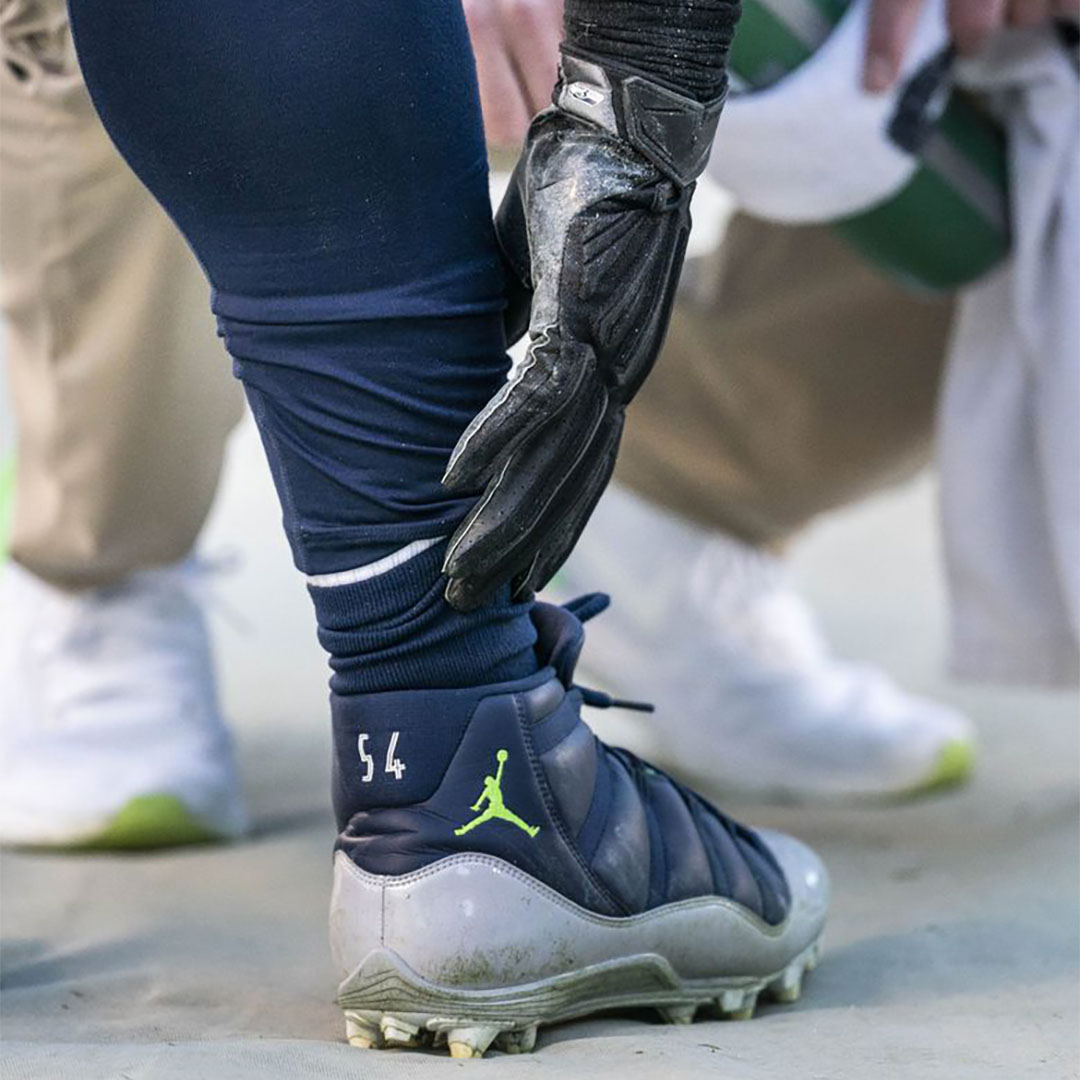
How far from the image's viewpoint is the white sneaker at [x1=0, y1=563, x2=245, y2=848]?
126 centimetres

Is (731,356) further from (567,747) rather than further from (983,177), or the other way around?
(567,747)

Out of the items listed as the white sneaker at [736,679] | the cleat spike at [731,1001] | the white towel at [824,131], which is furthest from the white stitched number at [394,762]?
the white sneaker at [736,679]

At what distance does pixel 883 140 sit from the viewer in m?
1.14

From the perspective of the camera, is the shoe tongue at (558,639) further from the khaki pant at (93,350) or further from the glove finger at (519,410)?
the khaki pant at (93,350)

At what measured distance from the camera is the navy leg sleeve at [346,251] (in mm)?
721

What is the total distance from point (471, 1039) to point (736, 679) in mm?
816

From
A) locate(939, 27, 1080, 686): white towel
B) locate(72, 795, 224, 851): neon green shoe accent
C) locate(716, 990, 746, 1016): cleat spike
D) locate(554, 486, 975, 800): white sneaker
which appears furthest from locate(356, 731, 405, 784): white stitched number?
locate(554, 486, 975, 800): white sneaker

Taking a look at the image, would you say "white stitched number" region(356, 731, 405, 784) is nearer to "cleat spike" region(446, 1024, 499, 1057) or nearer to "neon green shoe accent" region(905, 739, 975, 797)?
"cleat spike" region(446, 1024, 499, 1057)

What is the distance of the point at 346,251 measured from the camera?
0.75m

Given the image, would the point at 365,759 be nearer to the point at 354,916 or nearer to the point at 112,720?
the point at 354,916

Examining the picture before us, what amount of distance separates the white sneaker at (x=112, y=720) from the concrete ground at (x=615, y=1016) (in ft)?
0.10

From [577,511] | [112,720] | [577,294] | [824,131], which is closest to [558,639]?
[577,511]

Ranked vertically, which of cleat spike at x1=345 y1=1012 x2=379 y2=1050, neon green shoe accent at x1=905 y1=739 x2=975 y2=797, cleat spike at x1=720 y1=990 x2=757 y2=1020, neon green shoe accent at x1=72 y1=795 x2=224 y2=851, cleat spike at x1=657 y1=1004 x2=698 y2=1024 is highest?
cleat spike at x1=345 y1=1012 x2=379 y2=1050

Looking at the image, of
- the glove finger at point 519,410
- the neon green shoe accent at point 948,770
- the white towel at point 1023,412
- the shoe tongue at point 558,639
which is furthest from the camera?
the neon green shoe accent at point 948,770
